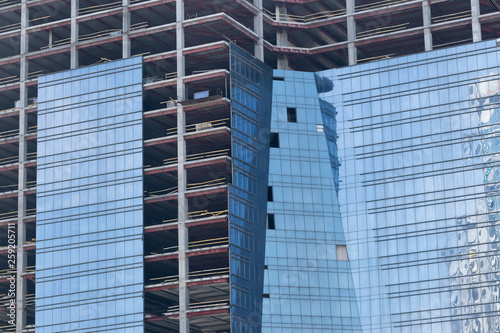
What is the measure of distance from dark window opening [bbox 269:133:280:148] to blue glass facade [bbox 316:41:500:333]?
7995mm

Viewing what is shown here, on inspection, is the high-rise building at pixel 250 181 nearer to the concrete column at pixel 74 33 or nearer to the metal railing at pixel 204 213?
the concrete column at pixel 74 33

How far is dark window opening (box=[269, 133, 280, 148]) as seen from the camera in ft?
462

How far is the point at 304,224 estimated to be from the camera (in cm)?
13825

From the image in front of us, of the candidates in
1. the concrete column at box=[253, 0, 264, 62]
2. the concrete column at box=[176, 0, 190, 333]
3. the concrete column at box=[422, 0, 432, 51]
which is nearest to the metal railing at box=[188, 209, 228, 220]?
the concrete column at box=[176, 0, 190, 333]

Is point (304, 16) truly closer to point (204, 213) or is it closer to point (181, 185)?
point (181, 185)

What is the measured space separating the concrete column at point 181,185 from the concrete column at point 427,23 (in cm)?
3120

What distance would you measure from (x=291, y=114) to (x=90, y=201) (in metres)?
28.2

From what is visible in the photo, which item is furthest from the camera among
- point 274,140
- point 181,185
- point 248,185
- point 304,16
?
point 304,16

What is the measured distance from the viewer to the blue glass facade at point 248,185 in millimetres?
129500

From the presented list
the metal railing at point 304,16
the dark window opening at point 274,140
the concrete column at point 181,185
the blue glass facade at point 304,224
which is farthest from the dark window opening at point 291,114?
the metal railing at point 304,16

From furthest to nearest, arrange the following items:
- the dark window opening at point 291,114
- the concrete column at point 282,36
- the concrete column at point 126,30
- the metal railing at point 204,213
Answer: the concrete column at point 282,36 < the dark window opening at point 291,114 < the concrete column at point 126,30 < the metal railing at point 204,213

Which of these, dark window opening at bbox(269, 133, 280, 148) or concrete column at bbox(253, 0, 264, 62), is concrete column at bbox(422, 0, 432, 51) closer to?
concrete column at bbox(253, 0, 264, 62)

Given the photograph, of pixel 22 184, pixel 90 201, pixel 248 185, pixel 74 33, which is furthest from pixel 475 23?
pixel 22 184

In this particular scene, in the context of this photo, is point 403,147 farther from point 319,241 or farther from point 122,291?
point 122,291
